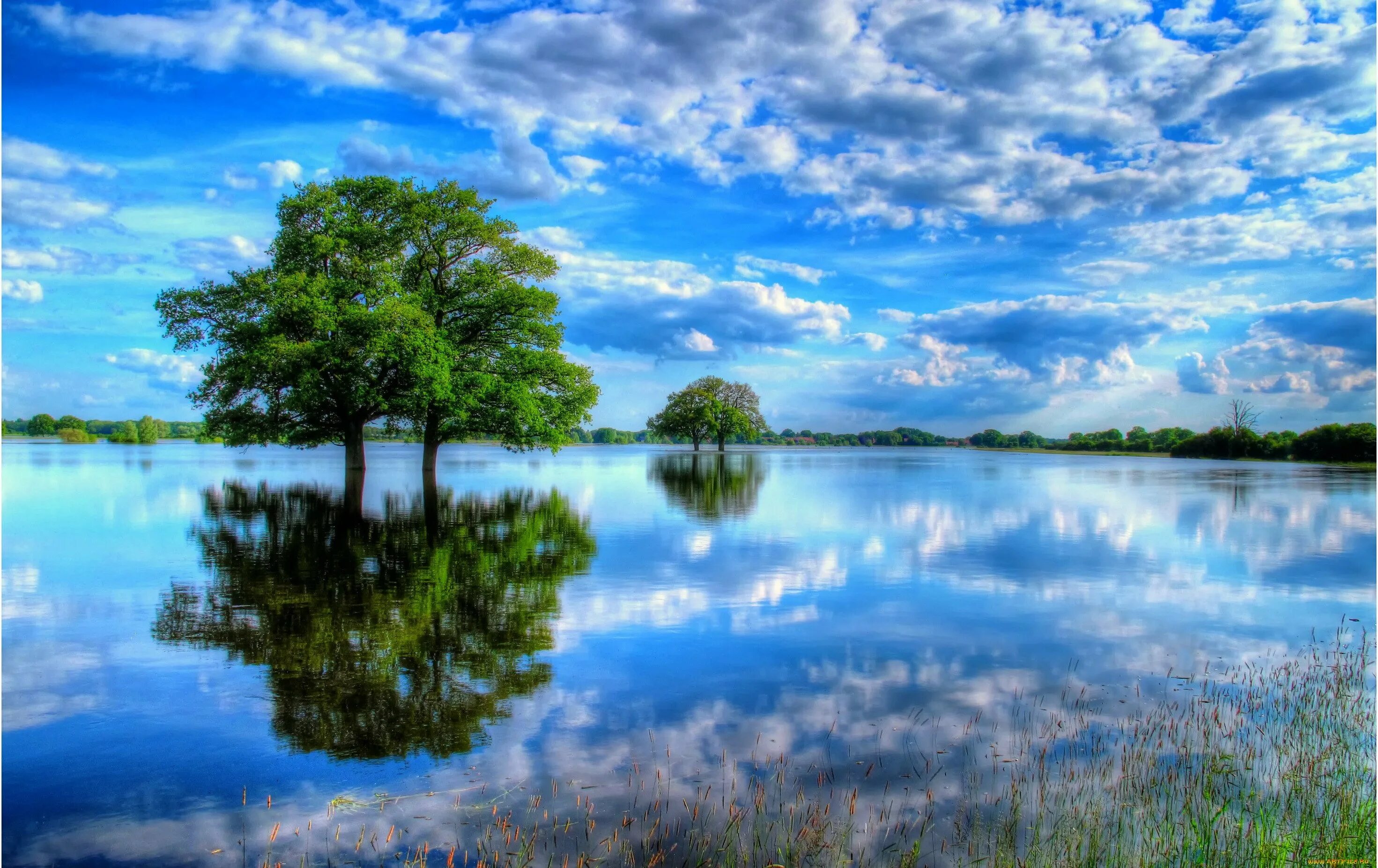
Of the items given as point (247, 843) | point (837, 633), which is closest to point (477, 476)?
point (837, 633)

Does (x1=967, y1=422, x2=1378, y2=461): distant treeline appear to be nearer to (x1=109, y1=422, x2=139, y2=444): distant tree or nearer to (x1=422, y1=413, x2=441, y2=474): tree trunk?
(x1=422, y1=413, x2=441, y2=474): tree trunk

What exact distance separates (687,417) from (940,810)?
13415cm

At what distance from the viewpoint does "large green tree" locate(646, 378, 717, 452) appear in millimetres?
138750

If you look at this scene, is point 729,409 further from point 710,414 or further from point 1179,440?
point 1179,440

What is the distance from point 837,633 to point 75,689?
1006 centimetres

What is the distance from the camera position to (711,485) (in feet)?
160

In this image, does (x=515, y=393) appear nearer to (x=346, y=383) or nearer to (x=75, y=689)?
(x=346, y=383)

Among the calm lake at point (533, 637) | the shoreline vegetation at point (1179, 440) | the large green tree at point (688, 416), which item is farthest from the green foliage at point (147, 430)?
the calm lake at point (533, 637)

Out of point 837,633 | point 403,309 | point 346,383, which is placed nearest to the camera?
point 837,633

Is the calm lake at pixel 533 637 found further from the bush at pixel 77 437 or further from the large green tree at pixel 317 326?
the bush at pixel 77 437

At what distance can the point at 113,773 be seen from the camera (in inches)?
269

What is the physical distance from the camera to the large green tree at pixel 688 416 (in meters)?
139

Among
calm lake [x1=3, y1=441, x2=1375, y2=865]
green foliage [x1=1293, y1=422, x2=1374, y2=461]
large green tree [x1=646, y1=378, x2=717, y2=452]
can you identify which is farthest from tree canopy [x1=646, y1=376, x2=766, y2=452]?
calm lake [x1=3, y1=441, x2=1375, y2=865]

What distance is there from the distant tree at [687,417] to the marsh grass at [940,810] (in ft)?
426
